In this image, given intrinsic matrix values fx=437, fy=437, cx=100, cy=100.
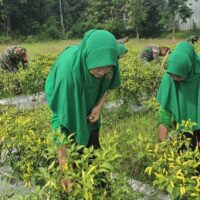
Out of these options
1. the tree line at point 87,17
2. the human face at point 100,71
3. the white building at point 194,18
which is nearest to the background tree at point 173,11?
the tree line at point 87,17

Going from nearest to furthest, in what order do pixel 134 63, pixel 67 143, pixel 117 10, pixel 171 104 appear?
pixel 67 143 < pixel 171 104 < pixel 134 63 < pixel 117 10

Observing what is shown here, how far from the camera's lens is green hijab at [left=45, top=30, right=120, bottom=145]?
2496 millimetres

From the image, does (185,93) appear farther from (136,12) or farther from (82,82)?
(136,12)

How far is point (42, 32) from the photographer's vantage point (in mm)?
31641

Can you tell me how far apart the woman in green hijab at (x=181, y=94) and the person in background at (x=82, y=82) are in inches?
24.2

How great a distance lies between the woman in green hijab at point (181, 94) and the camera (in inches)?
129

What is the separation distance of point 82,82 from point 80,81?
0.03 meters

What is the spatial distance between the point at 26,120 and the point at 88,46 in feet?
4.51

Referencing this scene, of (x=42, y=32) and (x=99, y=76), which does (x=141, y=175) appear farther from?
(x=42, y=32)

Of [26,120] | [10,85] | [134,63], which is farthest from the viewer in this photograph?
[10,85]

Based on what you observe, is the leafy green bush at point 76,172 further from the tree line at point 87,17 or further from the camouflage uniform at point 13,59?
the tree line at point 87,17

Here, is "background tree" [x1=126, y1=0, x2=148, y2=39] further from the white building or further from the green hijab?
the green hijab

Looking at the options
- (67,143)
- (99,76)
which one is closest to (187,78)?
(99,76)

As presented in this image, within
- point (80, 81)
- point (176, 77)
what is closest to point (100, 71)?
point (80, 81)
